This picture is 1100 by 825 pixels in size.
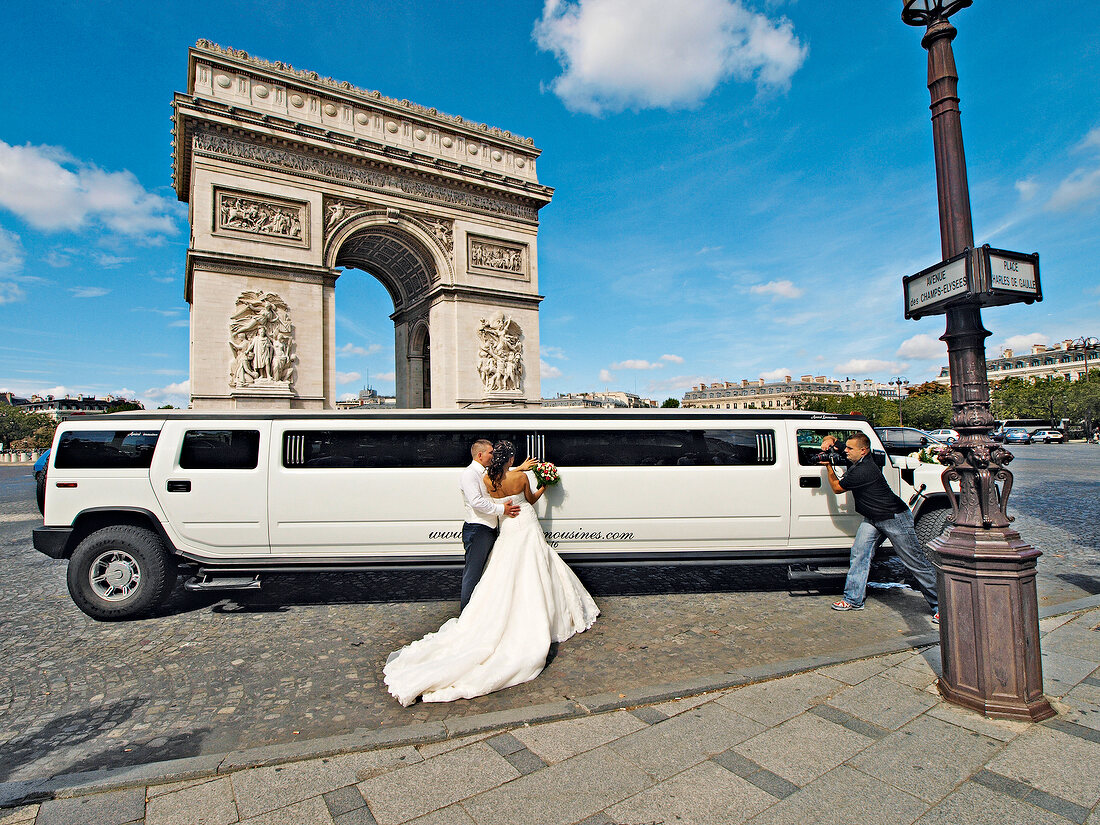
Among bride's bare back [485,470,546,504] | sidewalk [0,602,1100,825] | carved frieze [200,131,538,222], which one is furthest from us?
carved frieze [200,131,538,222]

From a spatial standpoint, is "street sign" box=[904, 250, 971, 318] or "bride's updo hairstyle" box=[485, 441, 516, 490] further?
"bride's updo hairstyle" box=[485, 441, 516, 490]

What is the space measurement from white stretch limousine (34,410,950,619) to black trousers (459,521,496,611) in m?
0.84

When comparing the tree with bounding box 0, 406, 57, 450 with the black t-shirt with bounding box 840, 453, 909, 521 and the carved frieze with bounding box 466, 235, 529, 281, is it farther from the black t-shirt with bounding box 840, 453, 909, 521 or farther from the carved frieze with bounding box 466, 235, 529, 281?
the black t-shirt with bounding box 840, 453, 909, 521

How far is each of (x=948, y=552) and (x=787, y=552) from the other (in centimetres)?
298

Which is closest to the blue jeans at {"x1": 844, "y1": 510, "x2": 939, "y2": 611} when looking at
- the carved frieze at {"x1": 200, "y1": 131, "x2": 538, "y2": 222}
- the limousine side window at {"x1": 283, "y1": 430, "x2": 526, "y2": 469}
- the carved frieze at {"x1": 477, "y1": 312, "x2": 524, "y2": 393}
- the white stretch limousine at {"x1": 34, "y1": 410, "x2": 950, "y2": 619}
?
the white stretch limousine at {"x1": 34, "y1": 410, "x2": 950, "y2": 619}

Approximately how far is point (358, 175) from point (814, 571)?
63.7 feet

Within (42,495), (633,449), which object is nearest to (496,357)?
(42,495)

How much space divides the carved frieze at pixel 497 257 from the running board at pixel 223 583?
1725cm

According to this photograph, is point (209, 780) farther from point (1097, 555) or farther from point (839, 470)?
point (1097, 555)

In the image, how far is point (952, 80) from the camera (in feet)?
13.3

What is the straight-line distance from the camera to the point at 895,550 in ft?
20.1

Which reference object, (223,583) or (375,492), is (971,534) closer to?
(375,492)

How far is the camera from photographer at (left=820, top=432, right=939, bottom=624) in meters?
5.99

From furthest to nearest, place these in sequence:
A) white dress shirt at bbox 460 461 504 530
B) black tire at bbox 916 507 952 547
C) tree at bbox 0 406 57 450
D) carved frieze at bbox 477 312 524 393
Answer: tree at bbox 0 406 57 450
carved frieze at bbox 477 312 524 393
black tire at bbox 916 507 952 547
white dress shirt at bbox 460 461 504 530
